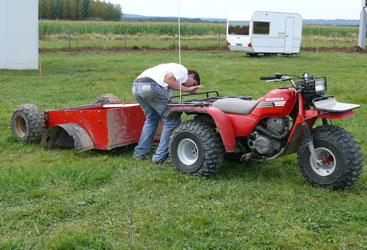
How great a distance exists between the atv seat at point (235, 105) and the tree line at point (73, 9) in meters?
95.5

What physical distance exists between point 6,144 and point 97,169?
216cm

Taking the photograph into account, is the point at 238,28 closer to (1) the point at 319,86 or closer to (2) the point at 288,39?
(2) the point at 288,39

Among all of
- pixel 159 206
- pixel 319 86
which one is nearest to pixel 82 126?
pixel 159 206

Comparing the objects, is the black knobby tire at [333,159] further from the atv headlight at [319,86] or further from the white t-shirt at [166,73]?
the white t-shirt at [166,73]

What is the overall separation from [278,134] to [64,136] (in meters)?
3.34

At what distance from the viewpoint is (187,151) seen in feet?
19.3

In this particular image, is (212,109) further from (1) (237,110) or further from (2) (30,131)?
(2) (30,131)

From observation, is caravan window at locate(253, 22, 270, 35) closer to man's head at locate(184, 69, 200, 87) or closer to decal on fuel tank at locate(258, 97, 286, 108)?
man's head at locate(184, 69, 200, 87)

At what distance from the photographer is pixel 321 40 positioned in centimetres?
4400

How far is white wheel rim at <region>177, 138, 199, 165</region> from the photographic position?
228 inches

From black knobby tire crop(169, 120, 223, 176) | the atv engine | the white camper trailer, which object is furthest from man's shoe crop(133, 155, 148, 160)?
the white camper trailer

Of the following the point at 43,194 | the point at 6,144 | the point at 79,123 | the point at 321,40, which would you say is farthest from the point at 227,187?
the point at 321,40

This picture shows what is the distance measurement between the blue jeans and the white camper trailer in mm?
21191

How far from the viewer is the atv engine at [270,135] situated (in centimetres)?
530
